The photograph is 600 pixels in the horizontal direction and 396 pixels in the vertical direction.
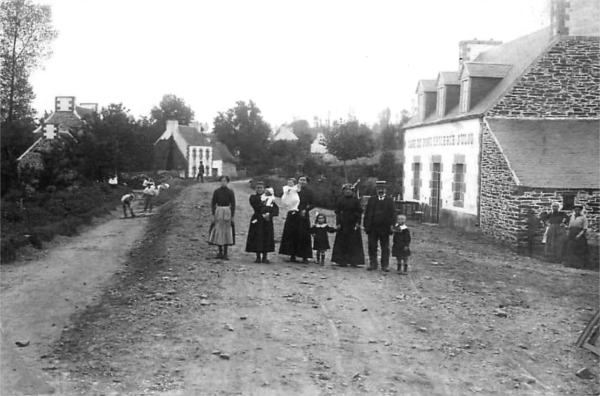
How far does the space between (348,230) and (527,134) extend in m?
9.01

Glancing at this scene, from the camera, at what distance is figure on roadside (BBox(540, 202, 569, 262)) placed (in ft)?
48.9

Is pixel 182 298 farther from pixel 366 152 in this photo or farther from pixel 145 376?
pixel 366 152

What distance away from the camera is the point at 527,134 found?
17.7m

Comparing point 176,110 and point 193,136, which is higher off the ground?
point 176,110

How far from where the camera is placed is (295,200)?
1137cm

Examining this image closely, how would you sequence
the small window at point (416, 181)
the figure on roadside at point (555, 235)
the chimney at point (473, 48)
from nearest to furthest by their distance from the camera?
1. the figure on roadside at point (555, 235)
2. the small window at point (416, 181)
3. the chimney at point (473, 48)

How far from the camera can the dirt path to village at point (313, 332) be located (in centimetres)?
577

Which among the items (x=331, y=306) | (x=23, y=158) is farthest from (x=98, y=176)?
(x=331, y=306)

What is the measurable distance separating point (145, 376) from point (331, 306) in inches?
125

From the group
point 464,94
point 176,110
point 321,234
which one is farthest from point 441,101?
point 321,234

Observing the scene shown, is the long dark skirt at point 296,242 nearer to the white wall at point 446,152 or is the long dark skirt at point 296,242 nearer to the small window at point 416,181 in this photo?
the white wall at point 446,152

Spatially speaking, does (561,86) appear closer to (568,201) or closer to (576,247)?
(568,201)

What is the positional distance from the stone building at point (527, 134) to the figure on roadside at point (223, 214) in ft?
28.5

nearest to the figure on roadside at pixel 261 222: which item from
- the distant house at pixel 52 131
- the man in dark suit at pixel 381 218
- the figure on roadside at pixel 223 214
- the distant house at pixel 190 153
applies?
the figure on roadside at pixel 223 214
